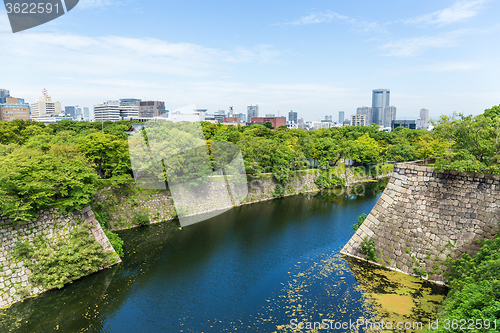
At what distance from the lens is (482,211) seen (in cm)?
1377

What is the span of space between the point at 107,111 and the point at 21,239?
129602mm

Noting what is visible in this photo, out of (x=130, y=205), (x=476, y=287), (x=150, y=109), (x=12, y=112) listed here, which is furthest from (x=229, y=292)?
(x=150, y=109)

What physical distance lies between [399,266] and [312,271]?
16.2 feet

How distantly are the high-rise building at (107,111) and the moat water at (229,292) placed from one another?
405 ft

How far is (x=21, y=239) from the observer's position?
48.4 ft

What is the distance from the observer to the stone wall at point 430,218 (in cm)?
1382

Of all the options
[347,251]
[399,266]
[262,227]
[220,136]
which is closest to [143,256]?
[262,227]

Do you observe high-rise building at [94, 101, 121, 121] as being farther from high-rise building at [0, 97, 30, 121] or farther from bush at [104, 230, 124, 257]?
bush at [104, 230, 124, 257]

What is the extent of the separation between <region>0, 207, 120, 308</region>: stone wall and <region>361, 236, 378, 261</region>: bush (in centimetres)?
1771

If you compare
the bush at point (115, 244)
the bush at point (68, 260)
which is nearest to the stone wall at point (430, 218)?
the bush at point (115, 244)

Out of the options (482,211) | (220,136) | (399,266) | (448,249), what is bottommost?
(399,266)

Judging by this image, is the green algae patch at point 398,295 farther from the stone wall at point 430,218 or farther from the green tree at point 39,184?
the green tree at point 39,184

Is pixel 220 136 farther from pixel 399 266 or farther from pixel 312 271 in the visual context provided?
pixel 399 266

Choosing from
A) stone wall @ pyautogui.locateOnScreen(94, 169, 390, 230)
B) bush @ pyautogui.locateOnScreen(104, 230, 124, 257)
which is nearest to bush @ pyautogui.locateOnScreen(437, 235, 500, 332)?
bush @ pyautogui.locateOnScreen(104, 230, 124, 257)
